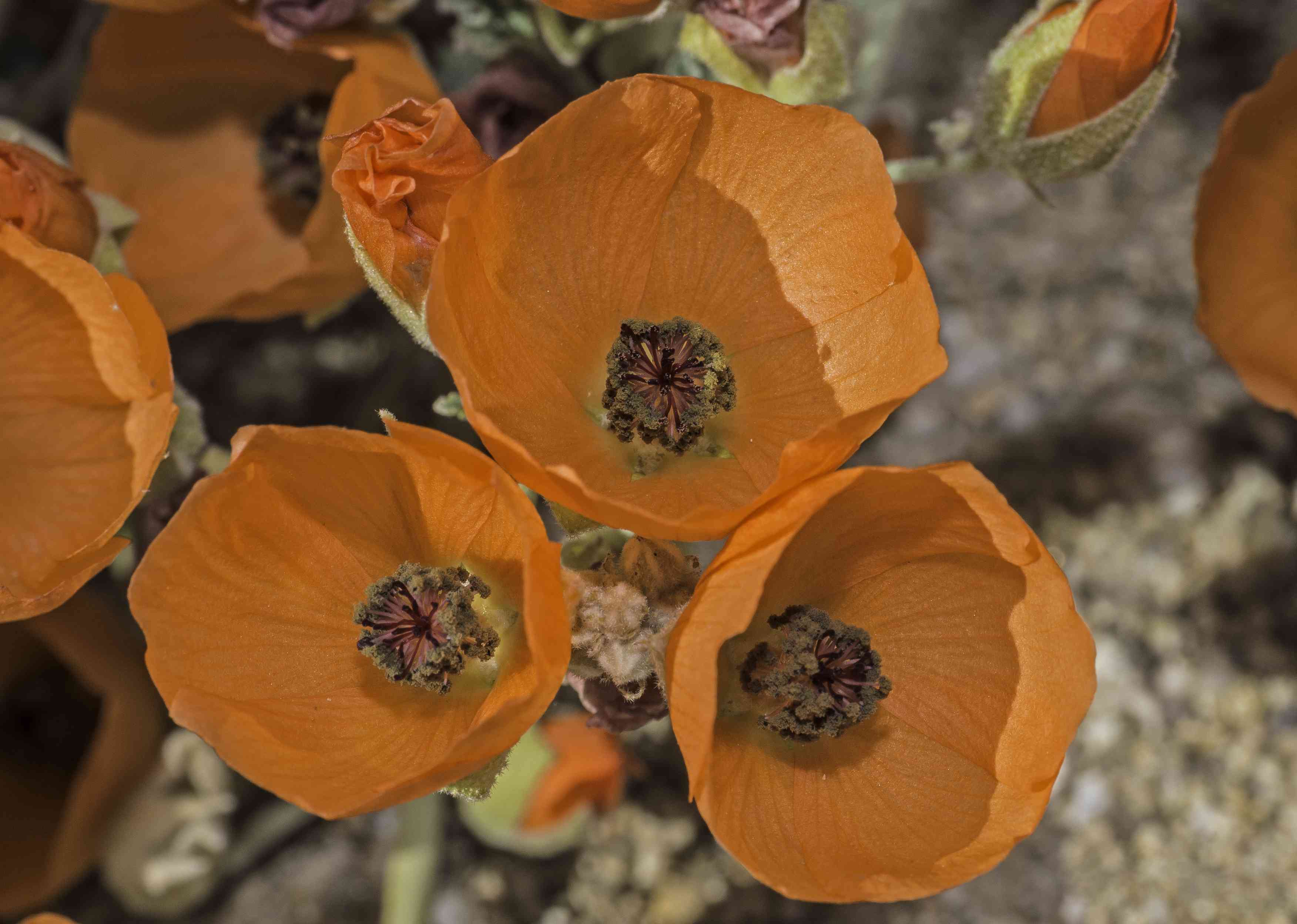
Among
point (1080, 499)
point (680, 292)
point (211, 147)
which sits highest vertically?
point (680, 292)

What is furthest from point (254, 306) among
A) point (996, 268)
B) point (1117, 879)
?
point (1117, 879)

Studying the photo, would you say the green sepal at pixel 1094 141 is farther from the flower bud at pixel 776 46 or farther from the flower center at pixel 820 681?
the flower center at pixel 820 681

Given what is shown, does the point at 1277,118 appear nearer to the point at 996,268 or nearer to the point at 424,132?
the point at 996,268

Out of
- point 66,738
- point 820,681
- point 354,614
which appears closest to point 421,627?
point 354,614

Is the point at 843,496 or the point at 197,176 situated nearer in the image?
the point at 843,496

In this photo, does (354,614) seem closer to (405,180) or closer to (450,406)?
(450,406)

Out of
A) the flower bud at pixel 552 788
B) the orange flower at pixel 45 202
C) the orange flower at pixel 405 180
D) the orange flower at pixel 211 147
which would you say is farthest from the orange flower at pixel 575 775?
the orange flower at pixel 45 202

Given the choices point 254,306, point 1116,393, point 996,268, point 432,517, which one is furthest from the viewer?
point 996,268

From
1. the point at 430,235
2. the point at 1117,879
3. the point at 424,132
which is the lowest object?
the point at 1117,879
